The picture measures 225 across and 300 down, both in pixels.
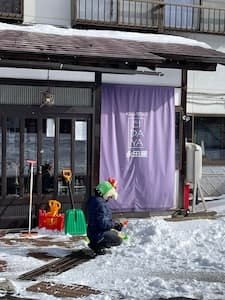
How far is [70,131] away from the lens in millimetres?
11688

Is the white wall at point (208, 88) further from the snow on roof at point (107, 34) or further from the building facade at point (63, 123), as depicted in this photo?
the building facade at point (63, 123)

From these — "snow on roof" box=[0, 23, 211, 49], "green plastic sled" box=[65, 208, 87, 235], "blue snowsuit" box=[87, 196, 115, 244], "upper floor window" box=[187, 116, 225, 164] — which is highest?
"snow on roof" box=[0, 23, 211, 49]

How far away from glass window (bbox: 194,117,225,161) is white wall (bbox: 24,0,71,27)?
14.7 ft

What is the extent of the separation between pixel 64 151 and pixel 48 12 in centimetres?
366

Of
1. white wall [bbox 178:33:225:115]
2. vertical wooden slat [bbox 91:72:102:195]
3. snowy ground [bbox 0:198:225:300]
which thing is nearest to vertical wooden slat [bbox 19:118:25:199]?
snowy ground [bbox 0:198:225:300]

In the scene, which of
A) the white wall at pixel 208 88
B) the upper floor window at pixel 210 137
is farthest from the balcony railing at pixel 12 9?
the upper floor window at pixel 210 137

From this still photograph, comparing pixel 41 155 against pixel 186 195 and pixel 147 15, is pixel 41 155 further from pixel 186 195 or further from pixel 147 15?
pixel 147 15

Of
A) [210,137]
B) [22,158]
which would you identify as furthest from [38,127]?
[210,137]

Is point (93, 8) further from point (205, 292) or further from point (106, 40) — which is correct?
point (205, 292)

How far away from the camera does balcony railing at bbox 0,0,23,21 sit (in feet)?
42.6

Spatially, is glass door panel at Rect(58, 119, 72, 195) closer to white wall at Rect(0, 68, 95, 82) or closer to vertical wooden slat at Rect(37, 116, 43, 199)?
vertical wooden slat at Rect(37, 116, 43, 199)

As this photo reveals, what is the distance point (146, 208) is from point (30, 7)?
5.13m

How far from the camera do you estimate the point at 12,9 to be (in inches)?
518

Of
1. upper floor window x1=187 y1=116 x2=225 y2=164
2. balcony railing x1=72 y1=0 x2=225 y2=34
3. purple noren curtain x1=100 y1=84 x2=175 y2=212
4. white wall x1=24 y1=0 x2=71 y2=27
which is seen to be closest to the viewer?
purple noren curtain x1=100 y1=84 x2=175 y2=212
